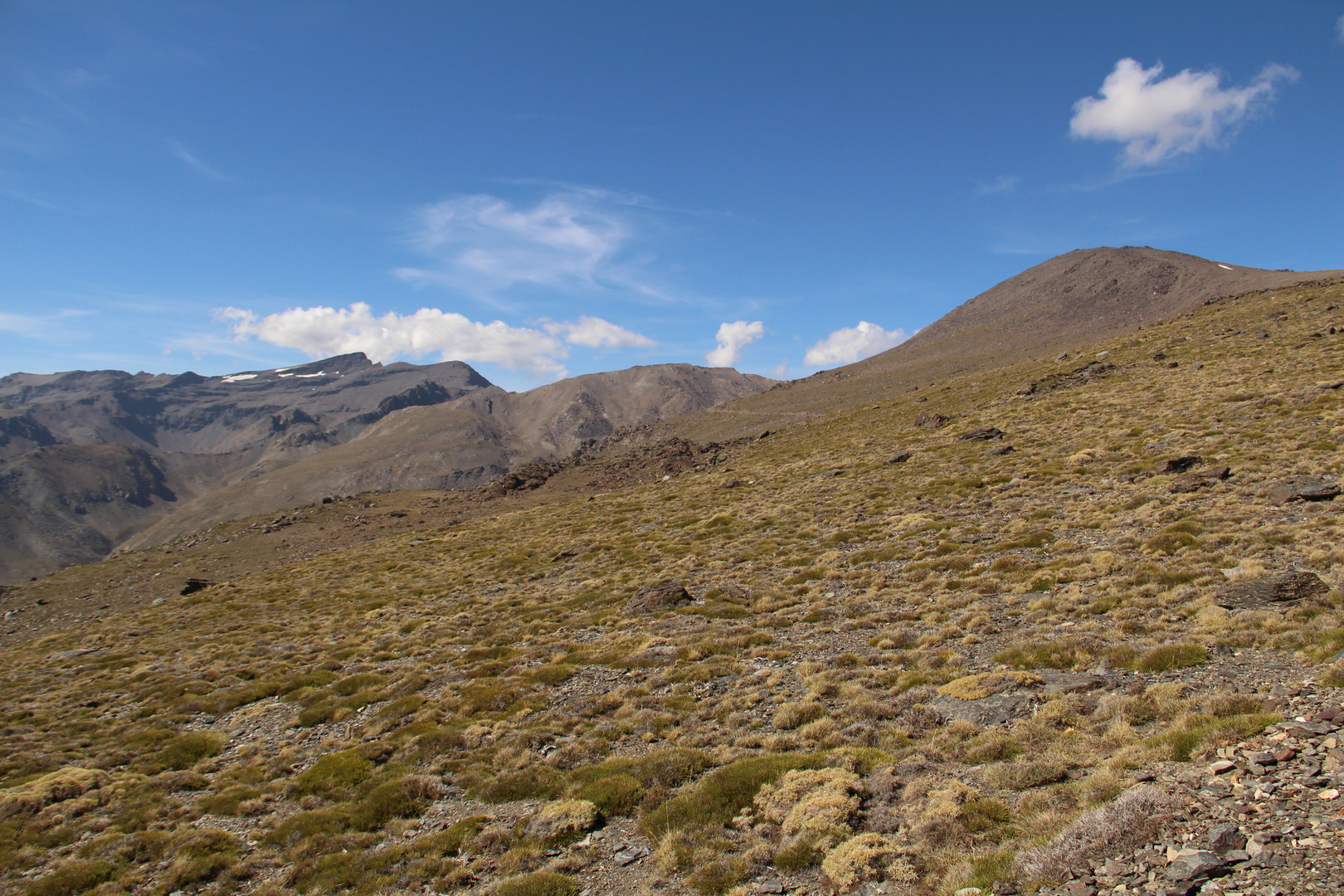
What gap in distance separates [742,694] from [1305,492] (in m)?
23.9

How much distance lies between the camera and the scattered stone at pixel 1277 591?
636 inches

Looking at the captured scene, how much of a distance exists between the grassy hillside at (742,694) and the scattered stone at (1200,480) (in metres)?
Result: 0.13

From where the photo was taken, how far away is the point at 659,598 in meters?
29.9

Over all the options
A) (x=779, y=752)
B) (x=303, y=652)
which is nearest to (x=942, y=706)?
(x=779, y=752)

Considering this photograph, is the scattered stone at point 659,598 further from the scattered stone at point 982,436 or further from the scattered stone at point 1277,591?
the scattered stone at point 982,436

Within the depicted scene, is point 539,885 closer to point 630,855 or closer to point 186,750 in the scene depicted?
point 630,855

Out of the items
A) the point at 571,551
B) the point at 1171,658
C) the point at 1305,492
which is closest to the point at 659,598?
the point at 571,551

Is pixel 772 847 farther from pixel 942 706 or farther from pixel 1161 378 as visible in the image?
pixel 1161 378

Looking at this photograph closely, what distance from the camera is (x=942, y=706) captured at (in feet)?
50.4

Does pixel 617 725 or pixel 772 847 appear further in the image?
pixel 617 725

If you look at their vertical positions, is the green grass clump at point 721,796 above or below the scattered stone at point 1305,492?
below

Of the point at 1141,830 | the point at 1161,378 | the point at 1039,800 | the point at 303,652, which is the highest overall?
the point at 1161,378

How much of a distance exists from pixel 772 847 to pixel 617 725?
7716 millimetres

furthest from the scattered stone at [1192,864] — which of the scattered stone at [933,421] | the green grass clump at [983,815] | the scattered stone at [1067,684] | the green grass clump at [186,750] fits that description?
the scattered stone at [933,421]
